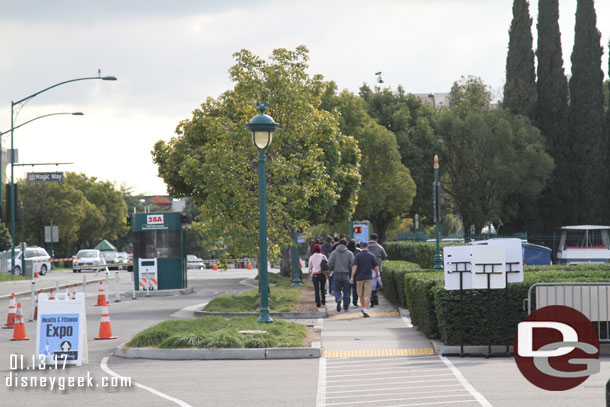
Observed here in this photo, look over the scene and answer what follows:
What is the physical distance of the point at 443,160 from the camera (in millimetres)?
55688

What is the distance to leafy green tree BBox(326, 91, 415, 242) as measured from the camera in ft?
158

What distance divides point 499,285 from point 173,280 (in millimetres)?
21816

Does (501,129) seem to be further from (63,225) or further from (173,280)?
(63,225)

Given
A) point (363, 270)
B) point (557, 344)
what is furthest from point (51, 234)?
point (557, 344)

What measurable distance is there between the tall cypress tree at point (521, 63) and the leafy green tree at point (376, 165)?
35.0ft

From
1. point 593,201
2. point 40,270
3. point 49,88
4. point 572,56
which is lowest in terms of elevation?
point 40,270

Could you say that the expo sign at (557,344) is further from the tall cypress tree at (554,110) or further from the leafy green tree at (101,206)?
the leafy green tree at (101,206)

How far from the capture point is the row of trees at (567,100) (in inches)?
2186

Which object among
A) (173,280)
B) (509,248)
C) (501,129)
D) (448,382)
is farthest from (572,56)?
(448,382)

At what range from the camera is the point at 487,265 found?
13.6m

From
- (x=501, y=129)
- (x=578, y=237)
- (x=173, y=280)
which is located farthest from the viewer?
(x=501, y=129)

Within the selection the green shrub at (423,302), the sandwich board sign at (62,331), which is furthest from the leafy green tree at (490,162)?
the sandwich board sign at (62,331)

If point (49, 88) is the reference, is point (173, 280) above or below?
below

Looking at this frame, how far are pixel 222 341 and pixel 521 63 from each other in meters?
45.3
